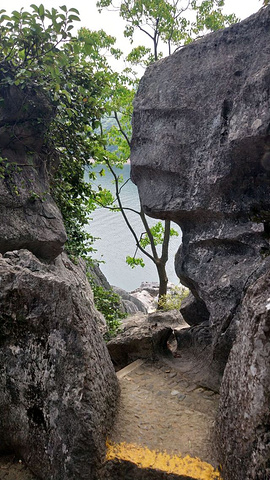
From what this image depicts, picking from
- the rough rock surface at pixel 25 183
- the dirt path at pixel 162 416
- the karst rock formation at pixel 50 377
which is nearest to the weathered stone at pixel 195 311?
the dirt path at pixel 162 416

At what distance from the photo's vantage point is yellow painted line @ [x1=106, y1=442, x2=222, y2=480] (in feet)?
9.89

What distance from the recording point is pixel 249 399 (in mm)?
2729

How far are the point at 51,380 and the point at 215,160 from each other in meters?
3.28

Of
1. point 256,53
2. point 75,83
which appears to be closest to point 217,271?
point 256,53

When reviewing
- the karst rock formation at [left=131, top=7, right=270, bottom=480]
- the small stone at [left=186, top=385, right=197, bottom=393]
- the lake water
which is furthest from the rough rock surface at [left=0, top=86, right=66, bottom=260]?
the lake water

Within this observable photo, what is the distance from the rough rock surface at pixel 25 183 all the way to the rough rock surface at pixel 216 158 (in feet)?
5.25

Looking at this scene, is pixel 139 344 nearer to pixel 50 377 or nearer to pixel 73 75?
pixel 50 377

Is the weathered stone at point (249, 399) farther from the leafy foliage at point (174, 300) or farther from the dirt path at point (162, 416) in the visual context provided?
the leafy foliage at point (174, 300)

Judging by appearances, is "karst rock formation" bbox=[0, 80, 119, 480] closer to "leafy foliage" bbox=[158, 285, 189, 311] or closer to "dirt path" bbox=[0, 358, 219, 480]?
"dirt path" bbox=[0, 358, 219, 480]

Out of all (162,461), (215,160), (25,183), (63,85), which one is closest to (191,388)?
(162,461)

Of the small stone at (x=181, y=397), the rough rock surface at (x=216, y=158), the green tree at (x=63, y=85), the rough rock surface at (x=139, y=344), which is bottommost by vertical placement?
the small stone at (x=181, y=397)

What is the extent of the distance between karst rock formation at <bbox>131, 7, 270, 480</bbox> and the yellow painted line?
110cm

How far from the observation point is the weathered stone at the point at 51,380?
10.2ft

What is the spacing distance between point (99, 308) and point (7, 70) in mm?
4794
